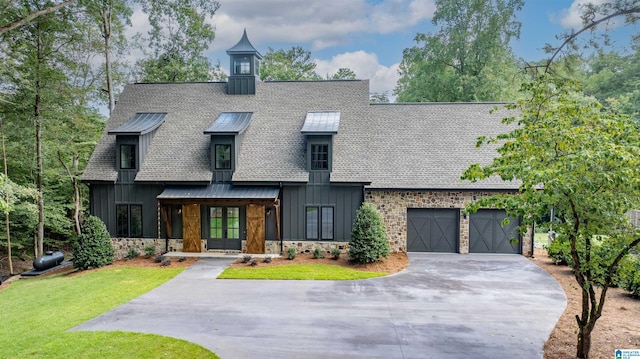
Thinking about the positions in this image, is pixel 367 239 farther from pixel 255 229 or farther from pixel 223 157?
pixel 223 157

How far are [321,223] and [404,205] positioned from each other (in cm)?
365

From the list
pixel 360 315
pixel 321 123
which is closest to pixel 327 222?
pixel 321 123

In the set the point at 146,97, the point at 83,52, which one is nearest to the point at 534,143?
the point at 146,97

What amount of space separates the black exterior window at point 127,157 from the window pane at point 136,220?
5.61ft

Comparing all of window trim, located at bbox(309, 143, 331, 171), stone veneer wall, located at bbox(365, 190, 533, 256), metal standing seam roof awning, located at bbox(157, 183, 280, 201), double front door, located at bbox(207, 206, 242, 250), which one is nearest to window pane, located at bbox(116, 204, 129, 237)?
metal standing seam roof awning, located at bbox(157, 183, 280, 201)

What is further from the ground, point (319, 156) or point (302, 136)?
point (302, 136)

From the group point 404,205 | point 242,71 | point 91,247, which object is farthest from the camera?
point 242,71

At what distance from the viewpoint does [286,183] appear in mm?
15688

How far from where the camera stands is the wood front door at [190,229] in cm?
1622

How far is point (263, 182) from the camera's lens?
15.7m

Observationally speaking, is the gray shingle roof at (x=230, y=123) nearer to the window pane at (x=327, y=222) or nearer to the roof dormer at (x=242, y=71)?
the roof dormer at (x=242, y=71)

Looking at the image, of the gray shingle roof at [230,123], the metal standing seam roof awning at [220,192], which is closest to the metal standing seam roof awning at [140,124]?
the gray shingle roof at [230,123]

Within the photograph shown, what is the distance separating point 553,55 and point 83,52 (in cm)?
2241

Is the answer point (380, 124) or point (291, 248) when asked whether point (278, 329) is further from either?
point (380, 124)
